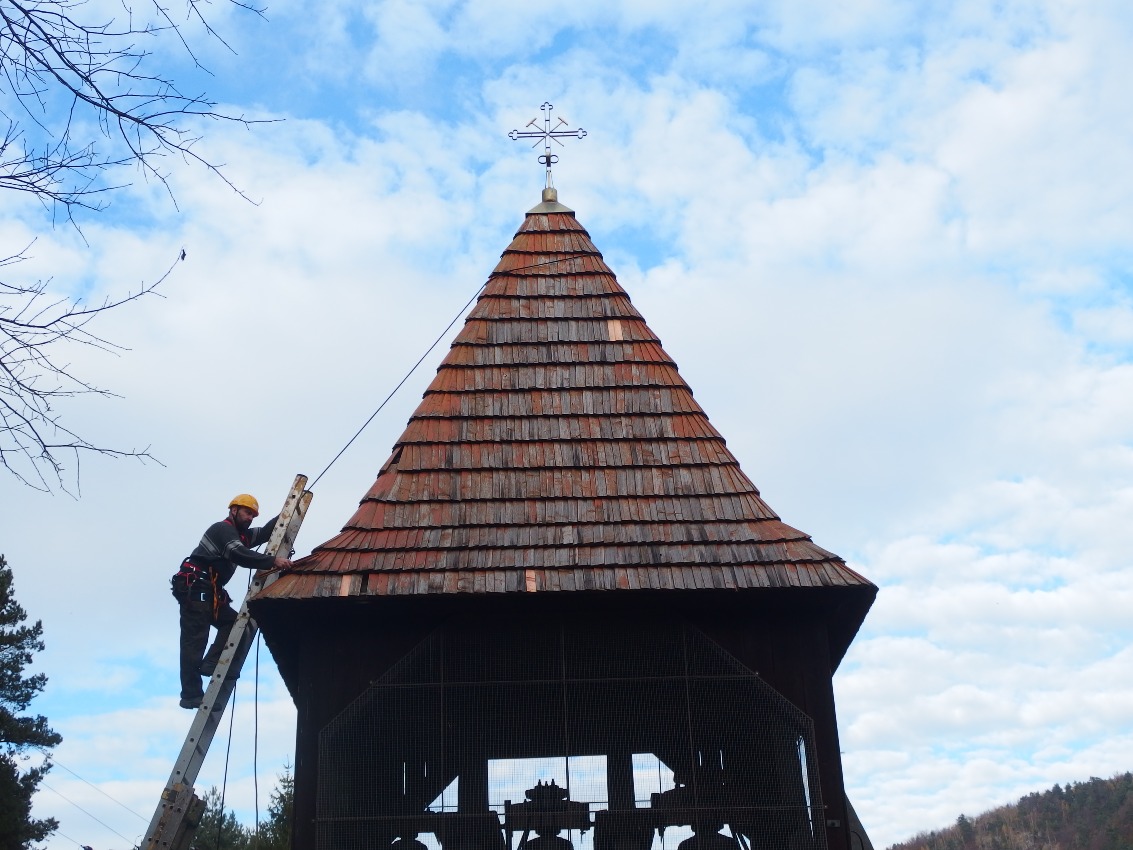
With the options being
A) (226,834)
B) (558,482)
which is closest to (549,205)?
(558,482)

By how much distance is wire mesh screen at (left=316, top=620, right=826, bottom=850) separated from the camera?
824 cm

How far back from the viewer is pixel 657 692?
338 inches

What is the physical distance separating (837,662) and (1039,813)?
4548 centimetres

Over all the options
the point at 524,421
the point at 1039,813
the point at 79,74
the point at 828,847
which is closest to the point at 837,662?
the point at 828,847

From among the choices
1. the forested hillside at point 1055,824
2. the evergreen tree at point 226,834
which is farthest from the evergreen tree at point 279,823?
the forested hillside at point 1055,824

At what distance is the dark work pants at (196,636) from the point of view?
912cm

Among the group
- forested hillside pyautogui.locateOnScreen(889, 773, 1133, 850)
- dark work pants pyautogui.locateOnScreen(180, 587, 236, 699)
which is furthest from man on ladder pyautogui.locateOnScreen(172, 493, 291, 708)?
forested hillside pyautogui.locateOnScreen(889, 773, 1133, 850)

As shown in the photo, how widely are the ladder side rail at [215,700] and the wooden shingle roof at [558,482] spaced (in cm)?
45

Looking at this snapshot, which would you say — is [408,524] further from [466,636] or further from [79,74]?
[79,74]

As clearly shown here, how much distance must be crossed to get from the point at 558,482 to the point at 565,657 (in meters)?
1.33

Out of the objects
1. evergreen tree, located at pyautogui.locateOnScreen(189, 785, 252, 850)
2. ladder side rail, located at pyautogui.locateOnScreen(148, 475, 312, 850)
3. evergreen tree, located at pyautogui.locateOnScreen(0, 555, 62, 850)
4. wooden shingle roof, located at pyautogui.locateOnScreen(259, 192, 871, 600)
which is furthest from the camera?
evergreen tree, located at pyautogui.locateOnScreen(189, 785, 252, 850)

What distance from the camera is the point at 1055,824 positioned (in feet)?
163

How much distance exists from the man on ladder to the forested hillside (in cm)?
4135

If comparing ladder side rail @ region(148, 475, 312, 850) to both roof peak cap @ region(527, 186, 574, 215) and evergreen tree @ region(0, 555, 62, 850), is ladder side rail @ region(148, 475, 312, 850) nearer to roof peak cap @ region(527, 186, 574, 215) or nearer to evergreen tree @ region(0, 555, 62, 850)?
roof peak cap @ region(527, 186, 574, 215)
